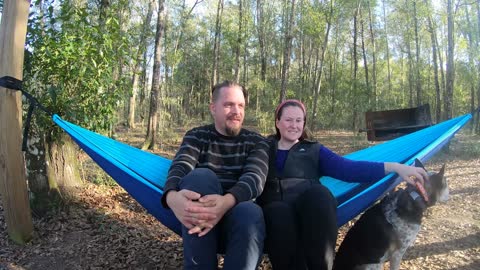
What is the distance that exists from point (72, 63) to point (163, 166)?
1.25 meters

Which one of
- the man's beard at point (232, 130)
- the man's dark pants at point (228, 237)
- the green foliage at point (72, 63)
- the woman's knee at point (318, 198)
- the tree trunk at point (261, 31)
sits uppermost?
the tree trunk at point (261, 31)

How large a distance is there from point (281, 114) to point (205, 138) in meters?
0.50

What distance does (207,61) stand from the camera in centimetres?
2241

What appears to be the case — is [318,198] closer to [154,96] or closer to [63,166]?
[63,166]

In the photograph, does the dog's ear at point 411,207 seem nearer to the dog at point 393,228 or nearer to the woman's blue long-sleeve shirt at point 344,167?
the dog at point 393,228

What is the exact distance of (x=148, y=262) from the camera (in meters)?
2.38

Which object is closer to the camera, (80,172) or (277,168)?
(277,168)

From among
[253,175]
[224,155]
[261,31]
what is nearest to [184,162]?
[224,155]

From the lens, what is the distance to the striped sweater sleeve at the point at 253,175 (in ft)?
5.21

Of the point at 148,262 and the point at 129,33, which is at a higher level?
the point at 129,33

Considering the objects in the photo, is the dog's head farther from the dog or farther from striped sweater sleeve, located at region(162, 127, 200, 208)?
striped sweater sleeve, located at region(162, 127, 200, 208)

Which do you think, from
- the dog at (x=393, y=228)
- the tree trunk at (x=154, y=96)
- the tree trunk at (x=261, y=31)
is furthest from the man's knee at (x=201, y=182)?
the tree trunk at (x=261, y=31)

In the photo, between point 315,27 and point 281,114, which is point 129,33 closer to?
point 281,114

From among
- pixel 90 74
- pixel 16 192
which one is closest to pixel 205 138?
pixel 16 192
